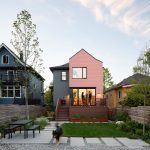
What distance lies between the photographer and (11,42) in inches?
1409

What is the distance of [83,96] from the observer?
4775cm

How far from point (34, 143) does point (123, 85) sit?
29.1 m

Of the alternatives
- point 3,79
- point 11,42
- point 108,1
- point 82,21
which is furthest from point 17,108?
point 3,79

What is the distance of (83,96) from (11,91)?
1228cm

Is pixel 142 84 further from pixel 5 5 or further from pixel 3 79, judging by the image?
pixel 3 79

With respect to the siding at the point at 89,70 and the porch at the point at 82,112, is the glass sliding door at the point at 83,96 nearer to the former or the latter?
the siding at the point at 89,70

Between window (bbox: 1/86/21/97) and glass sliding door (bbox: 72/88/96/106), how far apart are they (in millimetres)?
10155

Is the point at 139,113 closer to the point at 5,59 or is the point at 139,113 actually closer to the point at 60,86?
the point at 60,86

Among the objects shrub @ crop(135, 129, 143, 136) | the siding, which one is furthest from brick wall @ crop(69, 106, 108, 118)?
shrub @ crop(135, 129, 143, 136)

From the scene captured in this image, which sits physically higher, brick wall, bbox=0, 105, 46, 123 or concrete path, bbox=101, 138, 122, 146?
brick wall, bbox=0, 105, 46, 123

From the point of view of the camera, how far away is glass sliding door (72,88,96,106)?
4778cm

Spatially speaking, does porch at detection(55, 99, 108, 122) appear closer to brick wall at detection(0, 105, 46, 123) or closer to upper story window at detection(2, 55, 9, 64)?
brick wall at detection(0, 105, 46, 123)

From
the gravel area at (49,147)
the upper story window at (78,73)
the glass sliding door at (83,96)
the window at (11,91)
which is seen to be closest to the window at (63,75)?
the upper story window at (78,73)

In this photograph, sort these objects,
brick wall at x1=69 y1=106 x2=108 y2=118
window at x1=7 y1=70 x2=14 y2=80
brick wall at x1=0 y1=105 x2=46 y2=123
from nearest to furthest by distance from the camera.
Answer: brick wall at x1=0 y1=105 x2=46 y2=123
brick wall at x1=69 y1=106 x2=108 y2=118
window at x1=7 y1=70 x2=14 y2=80
